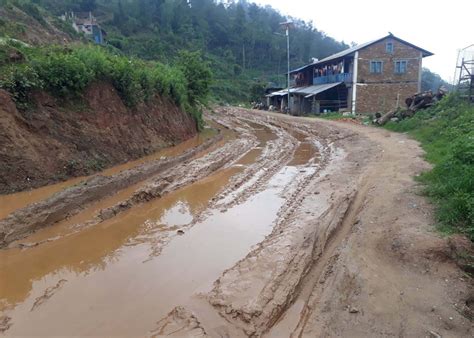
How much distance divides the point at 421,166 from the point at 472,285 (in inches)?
282

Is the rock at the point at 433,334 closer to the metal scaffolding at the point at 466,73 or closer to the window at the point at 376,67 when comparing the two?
the metal scaffolding at the point at 466,73

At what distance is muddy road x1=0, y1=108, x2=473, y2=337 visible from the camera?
4.65 metres

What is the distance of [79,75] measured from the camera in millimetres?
12164

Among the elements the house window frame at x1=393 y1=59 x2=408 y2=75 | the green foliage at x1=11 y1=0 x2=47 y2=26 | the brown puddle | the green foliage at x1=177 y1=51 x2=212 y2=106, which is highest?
the green foliage at x1=11 y1=0 x2=47 y2=26

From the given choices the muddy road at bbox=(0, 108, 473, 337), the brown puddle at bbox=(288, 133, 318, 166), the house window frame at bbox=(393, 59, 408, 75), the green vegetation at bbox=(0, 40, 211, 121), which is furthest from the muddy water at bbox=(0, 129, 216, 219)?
the house window frame at bbox=(393, 59, 408, 75)

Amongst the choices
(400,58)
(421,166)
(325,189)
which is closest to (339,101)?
(400,58)

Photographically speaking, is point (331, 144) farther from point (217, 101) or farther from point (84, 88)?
point (217, 101)

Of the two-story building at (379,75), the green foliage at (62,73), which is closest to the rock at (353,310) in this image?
the green foliage at (62,73)

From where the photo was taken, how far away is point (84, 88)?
1285 centimetres

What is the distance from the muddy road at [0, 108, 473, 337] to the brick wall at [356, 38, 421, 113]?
21.5 meters

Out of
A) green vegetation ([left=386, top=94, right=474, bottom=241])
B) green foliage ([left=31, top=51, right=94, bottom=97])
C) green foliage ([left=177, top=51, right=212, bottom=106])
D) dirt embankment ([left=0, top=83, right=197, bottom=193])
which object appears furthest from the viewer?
green foliage ([left=177, top=51, right=212, bottom=106])

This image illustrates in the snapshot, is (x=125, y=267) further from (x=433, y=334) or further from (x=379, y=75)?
(x=379, y=75)

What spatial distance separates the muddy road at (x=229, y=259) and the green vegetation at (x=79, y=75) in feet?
12.0

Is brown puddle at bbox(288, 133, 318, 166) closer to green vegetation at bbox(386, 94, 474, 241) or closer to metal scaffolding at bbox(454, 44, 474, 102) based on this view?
green vegetation at bbox(386, 94, 474, 241)
